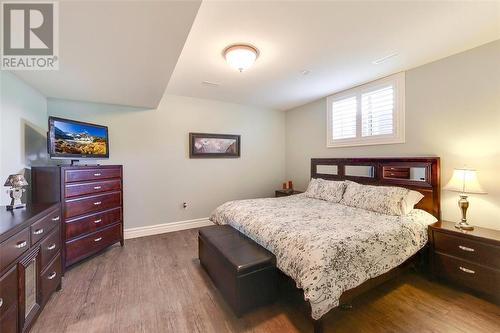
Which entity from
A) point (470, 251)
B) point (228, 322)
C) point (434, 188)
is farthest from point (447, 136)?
point (228, 322)

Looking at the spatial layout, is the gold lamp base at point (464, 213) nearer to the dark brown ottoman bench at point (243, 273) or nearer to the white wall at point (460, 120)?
the white wall at point (460, 120)

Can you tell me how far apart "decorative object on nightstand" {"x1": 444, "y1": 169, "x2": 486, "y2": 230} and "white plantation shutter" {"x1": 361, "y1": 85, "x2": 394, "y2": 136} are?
1041 millimetres

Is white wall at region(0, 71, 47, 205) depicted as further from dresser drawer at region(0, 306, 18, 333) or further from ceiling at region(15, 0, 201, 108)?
dresser drawer at region(0, 306, 18, 333)

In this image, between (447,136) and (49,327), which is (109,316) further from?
(447,136)

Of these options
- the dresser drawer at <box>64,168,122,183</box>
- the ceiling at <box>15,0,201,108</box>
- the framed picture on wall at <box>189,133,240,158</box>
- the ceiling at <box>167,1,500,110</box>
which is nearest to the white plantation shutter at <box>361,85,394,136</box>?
the ceiling at <box>167,1,500,110</box>

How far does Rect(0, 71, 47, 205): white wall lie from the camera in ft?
6.76

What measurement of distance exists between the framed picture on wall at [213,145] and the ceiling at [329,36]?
1138mm

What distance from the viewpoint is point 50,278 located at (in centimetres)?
192

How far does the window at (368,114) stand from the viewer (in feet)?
10.0

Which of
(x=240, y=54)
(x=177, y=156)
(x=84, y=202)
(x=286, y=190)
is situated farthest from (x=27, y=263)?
(x=286, y=190)

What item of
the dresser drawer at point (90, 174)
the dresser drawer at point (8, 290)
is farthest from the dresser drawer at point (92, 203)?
the dresser drawer at point (8, 290)

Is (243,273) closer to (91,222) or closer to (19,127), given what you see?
(91,222)

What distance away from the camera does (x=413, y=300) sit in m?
2.01

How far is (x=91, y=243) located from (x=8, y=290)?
1.54 meters
